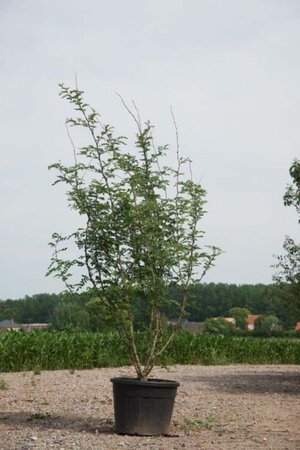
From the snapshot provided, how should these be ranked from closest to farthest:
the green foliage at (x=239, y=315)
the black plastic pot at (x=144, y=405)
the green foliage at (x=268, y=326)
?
the black plastic pot at (x=144, y=405)
the green foliage at (x=268, y=326)
the green foliage at (x=239, y=315)

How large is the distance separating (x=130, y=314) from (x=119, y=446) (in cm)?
186

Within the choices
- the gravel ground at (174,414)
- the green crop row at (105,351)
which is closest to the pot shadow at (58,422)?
the gravel ground at (174,414)

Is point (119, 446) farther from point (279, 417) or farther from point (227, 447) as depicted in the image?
point (279, 417)

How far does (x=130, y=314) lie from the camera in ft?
32.3

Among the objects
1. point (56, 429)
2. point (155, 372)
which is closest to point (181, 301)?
point (56, 429)

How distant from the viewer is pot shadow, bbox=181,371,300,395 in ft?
56.8

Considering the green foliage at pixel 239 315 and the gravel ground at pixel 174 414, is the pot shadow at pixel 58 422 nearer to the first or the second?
the gravel ground at pixel 174 414

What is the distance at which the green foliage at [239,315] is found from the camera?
87562 mm

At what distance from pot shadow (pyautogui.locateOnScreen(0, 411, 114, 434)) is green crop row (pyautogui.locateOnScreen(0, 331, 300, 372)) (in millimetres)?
7235

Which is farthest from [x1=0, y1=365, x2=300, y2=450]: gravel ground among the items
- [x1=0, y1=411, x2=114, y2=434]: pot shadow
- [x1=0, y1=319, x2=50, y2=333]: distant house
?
[x1=0, y1=319, x2=50, y2=333]: distant house

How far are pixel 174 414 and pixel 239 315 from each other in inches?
3099

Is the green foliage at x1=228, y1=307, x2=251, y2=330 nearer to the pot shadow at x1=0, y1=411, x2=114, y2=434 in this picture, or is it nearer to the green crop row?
the green crop row

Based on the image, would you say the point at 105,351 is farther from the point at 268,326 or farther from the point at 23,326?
the point at 23,326

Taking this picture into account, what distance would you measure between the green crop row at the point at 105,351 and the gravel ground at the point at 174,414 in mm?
1265
